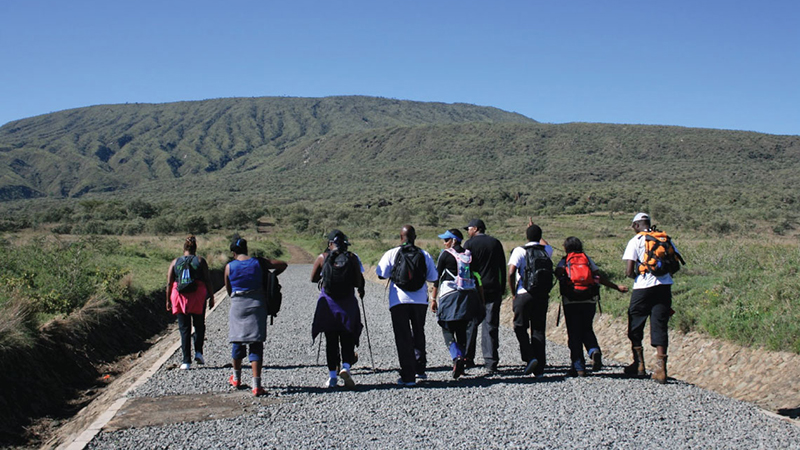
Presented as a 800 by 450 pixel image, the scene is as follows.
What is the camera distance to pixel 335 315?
7.38 meters

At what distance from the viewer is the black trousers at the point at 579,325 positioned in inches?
316

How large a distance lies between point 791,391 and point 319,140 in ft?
506

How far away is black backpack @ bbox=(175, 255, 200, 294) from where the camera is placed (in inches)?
346

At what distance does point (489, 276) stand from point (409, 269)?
1.29m

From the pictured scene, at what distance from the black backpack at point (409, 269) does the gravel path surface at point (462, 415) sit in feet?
3.81

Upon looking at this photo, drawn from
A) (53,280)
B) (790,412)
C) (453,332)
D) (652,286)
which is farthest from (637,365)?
(53,280)

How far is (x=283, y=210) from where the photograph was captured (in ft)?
253

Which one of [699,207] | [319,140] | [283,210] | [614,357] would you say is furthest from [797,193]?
[319,140]

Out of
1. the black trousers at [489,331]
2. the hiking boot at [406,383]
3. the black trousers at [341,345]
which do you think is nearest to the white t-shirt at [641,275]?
the black trousers at [489,331]

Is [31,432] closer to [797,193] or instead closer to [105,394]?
[105,394]

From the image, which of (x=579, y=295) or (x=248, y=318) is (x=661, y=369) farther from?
(x=248, y=318)

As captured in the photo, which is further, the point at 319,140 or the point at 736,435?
the point at 319,140

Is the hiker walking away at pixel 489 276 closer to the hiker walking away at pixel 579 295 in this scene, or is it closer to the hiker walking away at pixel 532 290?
the hiker walking away at pixel 532 290

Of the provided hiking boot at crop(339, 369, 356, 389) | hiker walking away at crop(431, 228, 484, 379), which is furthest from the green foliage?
hiker walking away at crop(431, 228, 484, 379)
